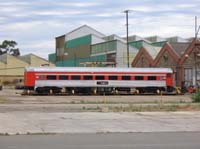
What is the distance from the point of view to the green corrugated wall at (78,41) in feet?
443

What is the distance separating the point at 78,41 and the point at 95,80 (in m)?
73.2

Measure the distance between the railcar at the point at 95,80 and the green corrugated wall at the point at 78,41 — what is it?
63268 mm

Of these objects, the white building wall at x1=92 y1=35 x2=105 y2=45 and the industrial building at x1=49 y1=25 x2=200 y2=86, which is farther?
the white building wall at x1=92 y1=35 x2=105 y2=45

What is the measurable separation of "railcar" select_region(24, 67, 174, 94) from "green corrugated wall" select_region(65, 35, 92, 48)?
63268 mm

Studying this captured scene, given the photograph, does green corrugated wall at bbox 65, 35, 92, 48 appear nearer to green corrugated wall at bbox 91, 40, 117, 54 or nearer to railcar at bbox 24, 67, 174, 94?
green corrugated wall at bbox 91, 40, 117, 54

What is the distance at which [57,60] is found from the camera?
6127 inches

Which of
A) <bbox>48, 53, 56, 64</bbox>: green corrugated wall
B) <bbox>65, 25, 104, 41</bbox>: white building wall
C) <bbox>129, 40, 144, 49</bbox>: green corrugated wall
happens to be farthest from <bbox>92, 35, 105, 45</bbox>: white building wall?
<bbox>48, 53, 56, 64</bbox>: green corrugated wall

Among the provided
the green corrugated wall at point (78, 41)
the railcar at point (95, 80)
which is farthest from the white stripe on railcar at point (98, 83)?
the green corrugated wall at point (78, 41)

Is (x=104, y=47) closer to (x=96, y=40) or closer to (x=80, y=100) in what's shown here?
(x=96, y=40)

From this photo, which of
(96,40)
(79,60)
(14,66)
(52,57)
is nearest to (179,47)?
(96,40)

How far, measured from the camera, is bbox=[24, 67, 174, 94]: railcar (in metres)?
67.8

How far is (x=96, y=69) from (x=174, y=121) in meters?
45.5

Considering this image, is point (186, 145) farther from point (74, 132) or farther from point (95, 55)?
point (95, 55)

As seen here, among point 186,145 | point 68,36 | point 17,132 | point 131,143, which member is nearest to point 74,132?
point 17,132
